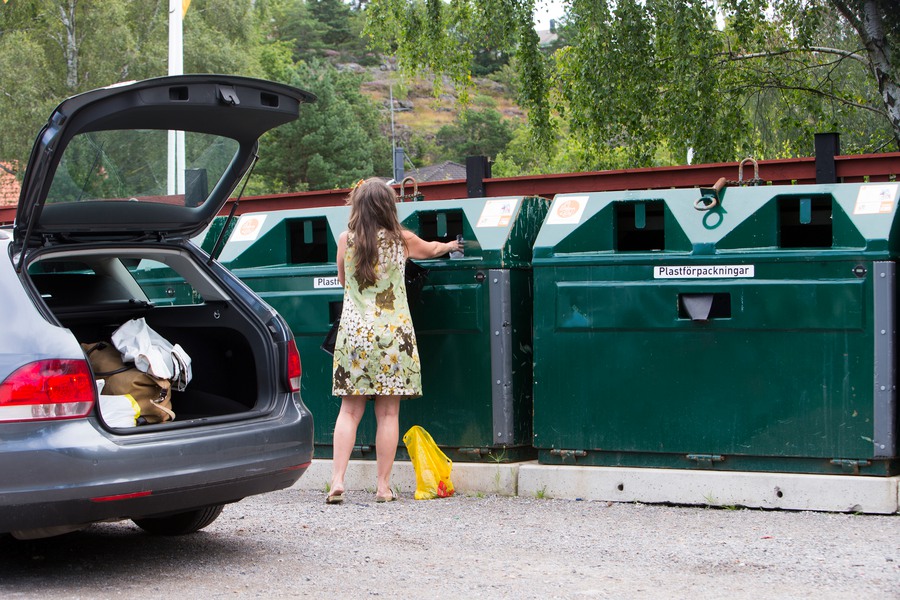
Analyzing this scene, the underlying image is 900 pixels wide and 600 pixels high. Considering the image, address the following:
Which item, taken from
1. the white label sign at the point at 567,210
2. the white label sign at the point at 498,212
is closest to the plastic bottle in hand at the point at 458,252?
the white label sign at the point at 498,212

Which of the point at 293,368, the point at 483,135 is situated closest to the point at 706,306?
the point at 293,368

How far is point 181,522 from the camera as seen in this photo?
487 centimetres

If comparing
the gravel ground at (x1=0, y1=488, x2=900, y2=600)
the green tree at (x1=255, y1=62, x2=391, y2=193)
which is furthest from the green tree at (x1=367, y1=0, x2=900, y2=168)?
the green tree at (x1=255, y1=62, x2=391, y2=193)

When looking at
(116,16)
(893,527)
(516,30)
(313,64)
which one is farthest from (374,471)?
(313,64)

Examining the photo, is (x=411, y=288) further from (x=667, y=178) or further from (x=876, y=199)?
(x=876, y=199)

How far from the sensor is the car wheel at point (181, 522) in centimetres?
483

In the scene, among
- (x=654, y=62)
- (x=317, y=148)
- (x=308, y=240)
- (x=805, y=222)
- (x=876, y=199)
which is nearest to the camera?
(x=876, y=199)

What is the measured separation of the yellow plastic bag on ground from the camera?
19.0 feet

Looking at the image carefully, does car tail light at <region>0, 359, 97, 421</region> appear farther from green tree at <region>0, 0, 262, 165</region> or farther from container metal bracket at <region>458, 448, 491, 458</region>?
green tree at <region>0, 0, 262, 165</region>

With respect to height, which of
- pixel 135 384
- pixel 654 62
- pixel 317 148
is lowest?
pixel 135 384

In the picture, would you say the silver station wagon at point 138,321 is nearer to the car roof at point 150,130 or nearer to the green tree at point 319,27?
the car roof at point 150,130

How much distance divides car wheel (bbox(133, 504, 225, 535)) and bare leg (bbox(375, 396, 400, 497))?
1.07 metres

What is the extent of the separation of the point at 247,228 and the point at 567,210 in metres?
2.01

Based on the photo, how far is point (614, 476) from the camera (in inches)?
222
